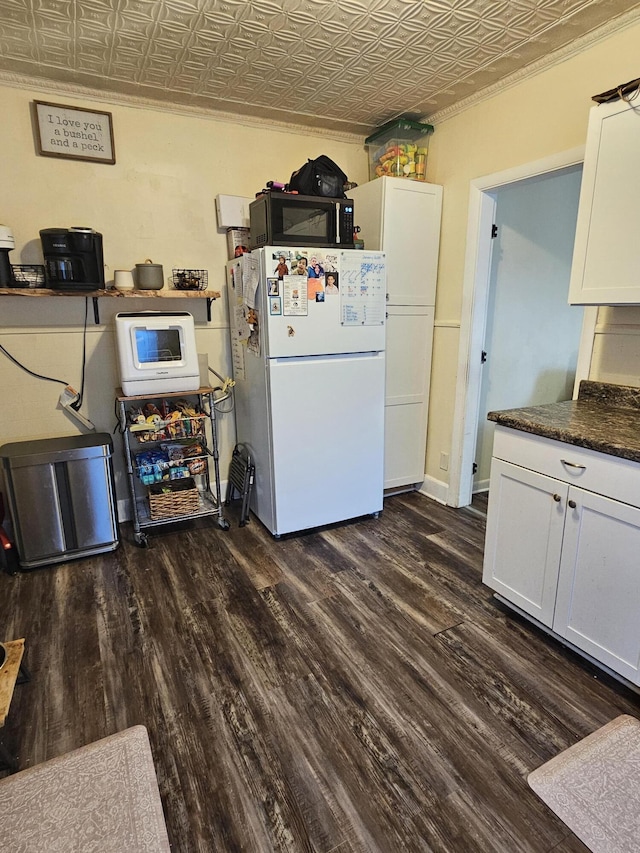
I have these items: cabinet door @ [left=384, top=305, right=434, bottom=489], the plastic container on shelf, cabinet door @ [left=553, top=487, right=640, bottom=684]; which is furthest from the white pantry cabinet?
cabinet door @ [left=553, top=487, right=640, bottom=684]

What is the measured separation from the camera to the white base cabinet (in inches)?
61.6

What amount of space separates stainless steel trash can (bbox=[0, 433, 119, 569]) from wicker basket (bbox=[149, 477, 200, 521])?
23cm

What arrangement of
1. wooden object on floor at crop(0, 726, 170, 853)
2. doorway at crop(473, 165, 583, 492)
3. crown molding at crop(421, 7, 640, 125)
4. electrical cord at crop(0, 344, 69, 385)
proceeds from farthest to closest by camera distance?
doorway at crop(473, 165, 583, 492), electrical cord at crop(0, 344, 69, 385), crown molding at crop(421, 7, 640, 125), wooden object on floor at crop(0, 726, 170, 853)

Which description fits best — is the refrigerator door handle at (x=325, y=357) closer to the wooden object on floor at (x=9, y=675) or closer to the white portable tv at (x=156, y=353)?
the white portable tv at (x=156, y=353)

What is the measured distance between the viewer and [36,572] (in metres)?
2.49

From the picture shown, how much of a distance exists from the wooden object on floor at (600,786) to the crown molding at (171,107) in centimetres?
340

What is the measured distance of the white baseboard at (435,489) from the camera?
327 cm

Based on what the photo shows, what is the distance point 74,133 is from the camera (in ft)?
8.27

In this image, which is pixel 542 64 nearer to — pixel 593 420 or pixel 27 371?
pixel 593 420

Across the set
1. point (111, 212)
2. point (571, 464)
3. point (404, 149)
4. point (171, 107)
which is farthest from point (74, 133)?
point (571, 464)

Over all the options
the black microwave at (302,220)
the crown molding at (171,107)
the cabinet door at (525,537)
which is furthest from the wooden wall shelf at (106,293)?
the cabinet door at (525,537)

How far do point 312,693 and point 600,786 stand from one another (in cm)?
90

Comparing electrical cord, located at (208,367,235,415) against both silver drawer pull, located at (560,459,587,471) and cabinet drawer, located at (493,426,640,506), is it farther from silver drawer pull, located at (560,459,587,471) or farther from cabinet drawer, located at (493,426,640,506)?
silver drawer pull, located at (560,459,587,471)

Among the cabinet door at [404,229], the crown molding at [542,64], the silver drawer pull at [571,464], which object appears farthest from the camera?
the cabinet door at [404,229]
